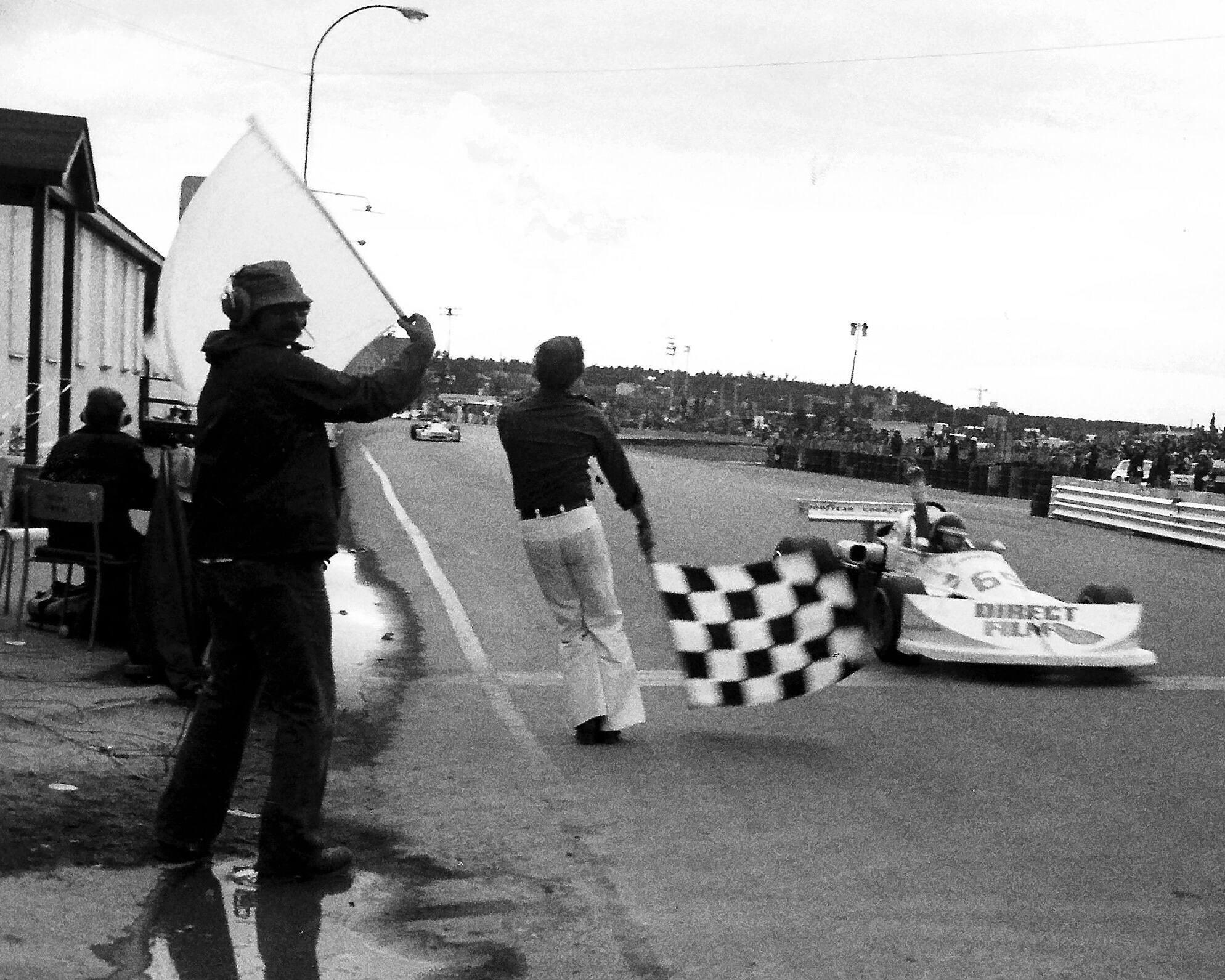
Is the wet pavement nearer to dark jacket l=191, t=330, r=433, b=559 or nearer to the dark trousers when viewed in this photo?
the dark trousers

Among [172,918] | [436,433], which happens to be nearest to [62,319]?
[172,918]

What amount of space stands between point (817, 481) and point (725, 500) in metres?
15.4

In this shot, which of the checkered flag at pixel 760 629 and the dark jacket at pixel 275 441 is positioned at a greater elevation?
the dark jacket at pixel 275 441

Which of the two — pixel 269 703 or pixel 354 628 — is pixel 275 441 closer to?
pixel 269 703

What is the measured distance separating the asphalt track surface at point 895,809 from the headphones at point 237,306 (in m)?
2.10

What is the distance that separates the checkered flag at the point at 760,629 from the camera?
7371 mm

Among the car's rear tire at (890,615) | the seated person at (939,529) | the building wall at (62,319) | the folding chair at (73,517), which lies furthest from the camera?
the building wall at (62,319)

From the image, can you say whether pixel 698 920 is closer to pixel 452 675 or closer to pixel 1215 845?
pixel 1215 845

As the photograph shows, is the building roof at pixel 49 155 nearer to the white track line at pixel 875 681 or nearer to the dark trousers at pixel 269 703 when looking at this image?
the white track line at pixel 875 681

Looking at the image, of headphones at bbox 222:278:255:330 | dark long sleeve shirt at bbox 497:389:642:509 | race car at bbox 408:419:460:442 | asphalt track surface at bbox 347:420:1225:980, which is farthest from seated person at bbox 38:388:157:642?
race car at bbox 408:419:460:442

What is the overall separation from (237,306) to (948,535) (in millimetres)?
6433

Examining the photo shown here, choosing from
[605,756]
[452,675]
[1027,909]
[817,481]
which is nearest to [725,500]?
[817,481]

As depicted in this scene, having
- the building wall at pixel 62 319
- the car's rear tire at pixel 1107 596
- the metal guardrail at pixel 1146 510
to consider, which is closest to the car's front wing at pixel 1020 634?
the car's rear tire at pixel 1107 596

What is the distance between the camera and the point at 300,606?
4.83m
